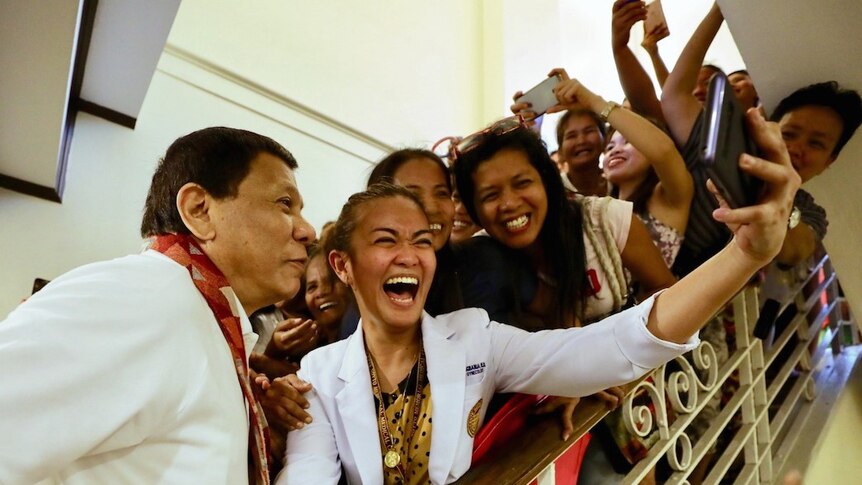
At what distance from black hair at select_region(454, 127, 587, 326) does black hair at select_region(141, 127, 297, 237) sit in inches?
29.1

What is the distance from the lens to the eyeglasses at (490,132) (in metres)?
1.73

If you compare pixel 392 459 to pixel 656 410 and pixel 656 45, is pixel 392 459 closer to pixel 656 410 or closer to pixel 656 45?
pixel 656 410

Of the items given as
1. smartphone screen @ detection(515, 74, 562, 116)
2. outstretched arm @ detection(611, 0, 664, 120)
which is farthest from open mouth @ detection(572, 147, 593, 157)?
smartphone screen @ detection(515, 74, 562, 116)

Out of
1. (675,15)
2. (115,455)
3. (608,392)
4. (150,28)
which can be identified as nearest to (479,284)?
(608,392)

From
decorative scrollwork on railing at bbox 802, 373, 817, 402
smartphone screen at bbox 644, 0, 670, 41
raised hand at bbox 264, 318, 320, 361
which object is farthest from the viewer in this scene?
decorative scrollwork on railing at bbox 802, 373, 817, 402

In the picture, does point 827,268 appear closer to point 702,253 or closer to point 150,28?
point 702,253

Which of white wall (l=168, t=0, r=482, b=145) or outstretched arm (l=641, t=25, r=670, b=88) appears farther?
white wall (l=168, t=0, r=482, b=145)

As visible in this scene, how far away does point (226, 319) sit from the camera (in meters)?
0.97

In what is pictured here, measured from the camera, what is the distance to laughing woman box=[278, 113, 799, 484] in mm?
984

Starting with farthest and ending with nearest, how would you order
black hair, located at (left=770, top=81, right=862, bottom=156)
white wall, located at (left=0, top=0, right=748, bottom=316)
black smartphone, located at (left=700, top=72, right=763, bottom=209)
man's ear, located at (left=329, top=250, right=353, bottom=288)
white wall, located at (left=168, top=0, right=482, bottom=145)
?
white wall, located at (left=168, top=0, right=482, bottom=145) < white wall, located at (left=0, top=0, right=748, bottom=316) < black hair, located at (left=770, top=81, right=862, bottom=156) < man's ear, located at (left=329, top=250, right=353, bottom=288) < black smartphone, located at (left=700, top=72, right=763, bottom=209)

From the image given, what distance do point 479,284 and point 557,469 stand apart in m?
0.49

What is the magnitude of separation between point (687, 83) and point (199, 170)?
1493mm

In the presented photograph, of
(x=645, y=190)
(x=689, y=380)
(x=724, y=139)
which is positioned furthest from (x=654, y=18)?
(x=724, y=139)

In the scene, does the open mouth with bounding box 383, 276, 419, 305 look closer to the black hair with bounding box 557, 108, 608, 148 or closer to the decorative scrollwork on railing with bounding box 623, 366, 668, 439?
the decorative scrollwork on railing with bounding box 623, 366, 668, 439
